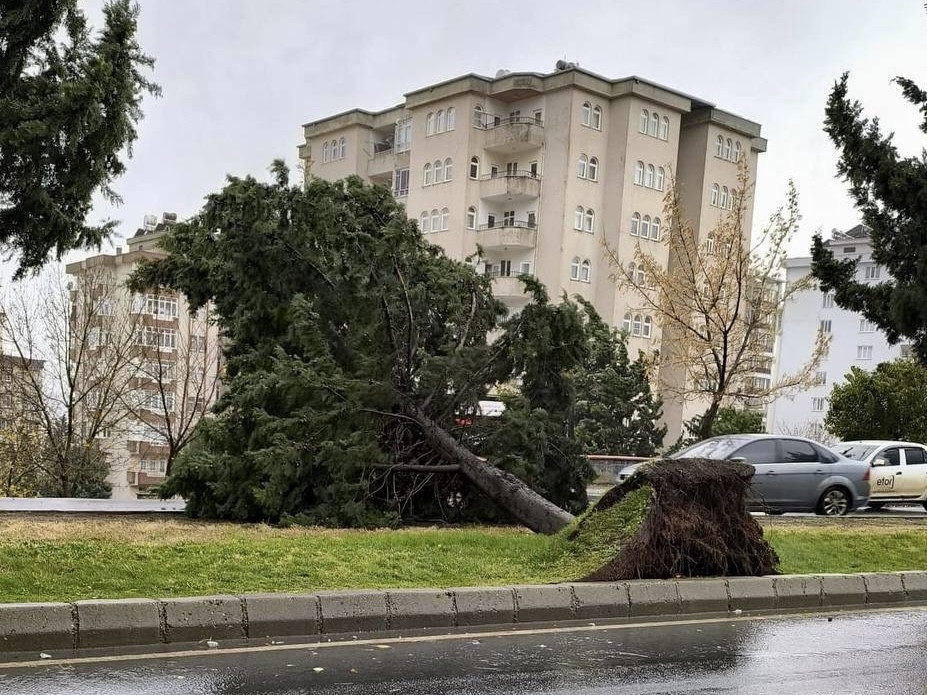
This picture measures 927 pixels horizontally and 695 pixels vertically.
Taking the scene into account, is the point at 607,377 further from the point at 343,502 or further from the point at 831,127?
the point at 343,502

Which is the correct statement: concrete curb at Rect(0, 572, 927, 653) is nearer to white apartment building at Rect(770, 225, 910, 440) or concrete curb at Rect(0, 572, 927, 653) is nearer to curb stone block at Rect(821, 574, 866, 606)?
curb stone block at Rect(821, 574, 866, 606)

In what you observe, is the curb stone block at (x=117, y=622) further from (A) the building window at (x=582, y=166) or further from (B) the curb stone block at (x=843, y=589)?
(A) the building window at (x=582, y=166)

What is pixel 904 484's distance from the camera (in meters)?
23.4

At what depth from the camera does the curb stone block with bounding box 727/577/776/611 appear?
9570 mm

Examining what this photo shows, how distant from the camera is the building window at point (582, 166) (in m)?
53.7

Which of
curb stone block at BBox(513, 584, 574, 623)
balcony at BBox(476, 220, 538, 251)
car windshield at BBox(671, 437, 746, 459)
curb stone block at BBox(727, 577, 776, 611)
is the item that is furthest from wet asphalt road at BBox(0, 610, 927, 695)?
balcony at BBox(476, 220, 538, 251)

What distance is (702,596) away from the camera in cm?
941

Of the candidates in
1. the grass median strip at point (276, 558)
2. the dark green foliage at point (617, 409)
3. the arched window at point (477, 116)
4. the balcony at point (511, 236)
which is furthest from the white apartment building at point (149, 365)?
the arched window at point (477, 116)

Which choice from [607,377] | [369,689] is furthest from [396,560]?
[607,377]

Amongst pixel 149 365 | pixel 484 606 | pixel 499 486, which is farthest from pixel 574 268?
pixel 484 606

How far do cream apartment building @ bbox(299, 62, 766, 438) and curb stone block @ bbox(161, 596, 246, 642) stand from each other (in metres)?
45.3

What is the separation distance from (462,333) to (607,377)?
80.0 ft

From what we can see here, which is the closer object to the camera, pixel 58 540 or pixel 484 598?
pixel 484 598

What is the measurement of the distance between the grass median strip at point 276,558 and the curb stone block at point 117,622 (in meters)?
0.51
